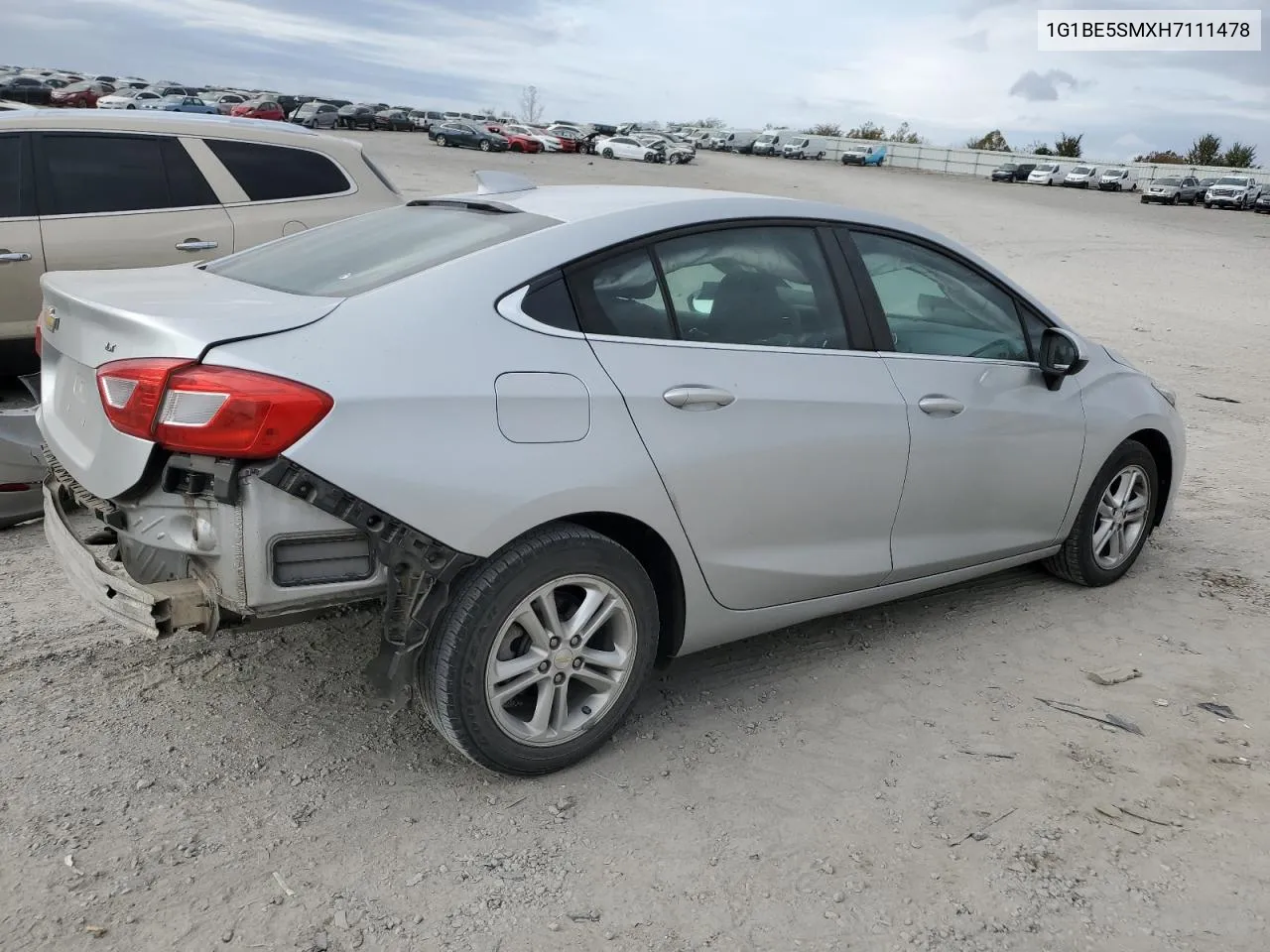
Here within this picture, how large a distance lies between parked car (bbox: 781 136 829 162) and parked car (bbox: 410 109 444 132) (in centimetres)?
2032

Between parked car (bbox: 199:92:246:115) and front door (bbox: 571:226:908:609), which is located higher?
parked car (bbox: 199:92:246:115)

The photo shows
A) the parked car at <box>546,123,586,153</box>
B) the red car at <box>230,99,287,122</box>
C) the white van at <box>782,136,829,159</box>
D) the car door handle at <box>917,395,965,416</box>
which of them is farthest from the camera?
the white van at <box>782,136,829,159</box>

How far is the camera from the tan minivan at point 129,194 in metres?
6.42

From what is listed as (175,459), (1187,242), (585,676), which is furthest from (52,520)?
(1187,242)

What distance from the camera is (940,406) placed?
399 cm

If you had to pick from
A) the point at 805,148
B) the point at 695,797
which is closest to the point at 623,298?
the point at 695,797

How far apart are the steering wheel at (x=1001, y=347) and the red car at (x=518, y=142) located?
49.4 meters

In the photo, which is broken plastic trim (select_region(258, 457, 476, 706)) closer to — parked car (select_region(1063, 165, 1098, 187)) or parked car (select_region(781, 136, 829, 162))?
parked car (select_region(1063, 165, 1098, 187))

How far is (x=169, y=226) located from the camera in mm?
6699

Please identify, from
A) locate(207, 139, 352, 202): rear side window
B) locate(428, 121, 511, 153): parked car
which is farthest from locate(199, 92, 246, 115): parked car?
locate(207, 139, 352, 202): rear side window

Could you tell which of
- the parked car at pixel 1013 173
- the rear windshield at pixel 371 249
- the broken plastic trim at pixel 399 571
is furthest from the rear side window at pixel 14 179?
the parked car at pixel 1013 173

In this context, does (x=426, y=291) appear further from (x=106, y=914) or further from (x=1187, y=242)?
(x=1187, y=242)

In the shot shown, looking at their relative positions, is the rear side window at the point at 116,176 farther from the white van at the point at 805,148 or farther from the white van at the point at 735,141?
the white van at the point at 735,141

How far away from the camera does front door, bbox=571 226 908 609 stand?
3.29 m
